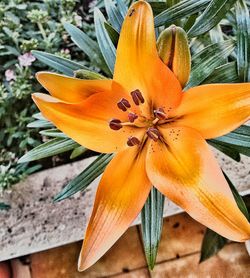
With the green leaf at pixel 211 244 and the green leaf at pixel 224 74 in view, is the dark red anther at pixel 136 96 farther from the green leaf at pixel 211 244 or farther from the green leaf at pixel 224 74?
the green leaf at pixel 211 244

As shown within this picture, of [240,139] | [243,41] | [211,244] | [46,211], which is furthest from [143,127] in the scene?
[46,211]

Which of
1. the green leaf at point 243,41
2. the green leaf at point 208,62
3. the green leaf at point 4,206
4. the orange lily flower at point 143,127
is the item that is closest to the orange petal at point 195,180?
the orange lily flower at point 143,127

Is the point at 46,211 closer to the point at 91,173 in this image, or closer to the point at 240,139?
the point at 91,173

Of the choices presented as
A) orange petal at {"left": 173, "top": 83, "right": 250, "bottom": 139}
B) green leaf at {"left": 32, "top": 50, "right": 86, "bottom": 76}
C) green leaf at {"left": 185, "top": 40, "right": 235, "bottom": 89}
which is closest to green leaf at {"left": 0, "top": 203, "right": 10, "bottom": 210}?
green leaf at {"left": 32, "top": 50, "right": 86, "bottom": 76}

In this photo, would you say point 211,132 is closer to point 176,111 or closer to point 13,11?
point 176,111

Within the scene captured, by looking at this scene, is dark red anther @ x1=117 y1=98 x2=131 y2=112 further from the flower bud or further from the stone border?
the stone border

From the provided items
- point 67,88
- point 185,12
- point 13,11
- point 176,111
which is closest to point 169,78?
point 176,111
